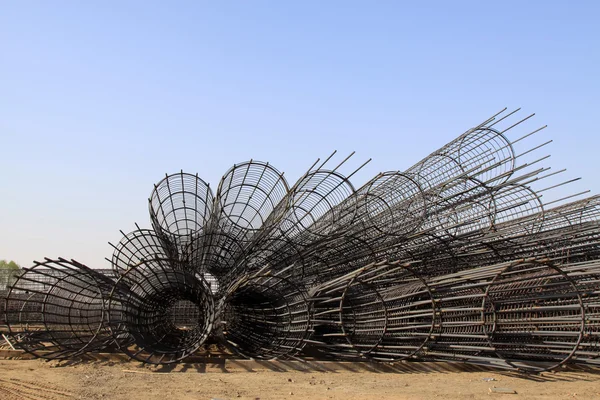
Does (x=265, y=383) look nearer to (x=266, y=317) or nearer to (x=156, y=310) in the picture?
(x=266, y=317)

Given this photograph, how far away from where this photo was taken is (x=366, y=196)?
12211 millimetres

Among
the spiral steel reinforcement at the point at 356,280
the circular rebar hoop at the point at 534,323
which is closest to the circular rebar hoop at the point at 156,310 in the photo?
the spiral steel reinforcement at the point at 356,280

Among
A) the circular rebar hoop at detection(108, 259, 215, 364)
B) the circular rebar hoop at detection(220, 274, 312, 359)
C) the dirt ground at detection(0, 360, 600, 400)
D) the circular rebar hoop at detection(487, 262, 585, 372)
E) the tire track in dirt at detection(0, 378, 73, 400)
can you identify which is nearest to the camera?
the tire track in dirt at detection(0, 378, 73, 400)

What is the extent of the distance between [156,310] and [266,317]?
89.2 inches

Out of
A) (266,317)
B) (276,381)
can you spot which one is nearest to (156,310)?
(266,317)

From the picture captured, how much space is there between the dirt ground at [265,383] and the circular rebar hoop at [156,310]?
0.54 meters

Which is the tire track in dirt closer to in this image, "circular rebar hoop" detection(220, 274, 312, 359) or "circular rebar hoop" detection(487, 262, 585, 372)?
"circular rebar hoop" detection(220, 274, 312, 359)

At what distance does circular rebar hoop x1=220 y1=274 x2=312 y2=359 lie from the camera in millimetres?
9703

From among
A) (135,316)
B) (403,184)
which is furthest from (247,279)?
(403,184)

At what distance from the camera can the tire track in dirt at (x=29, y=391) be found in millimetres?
7004

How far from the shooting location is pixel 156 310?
1130cm

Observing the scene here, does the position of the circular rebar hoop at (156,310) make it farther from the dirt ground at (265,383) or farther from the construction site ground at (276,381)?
the dirt ground at (265,383)

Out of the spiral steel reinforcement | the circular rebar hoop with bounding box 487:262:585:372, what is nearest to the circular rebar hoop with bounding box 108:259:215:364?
the spiral steel reinforcement

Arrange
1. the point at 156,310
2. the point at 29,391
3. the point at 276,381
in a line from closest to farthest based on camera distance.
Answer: the point at 29,391
the point at 276,381
the point at 156,310
